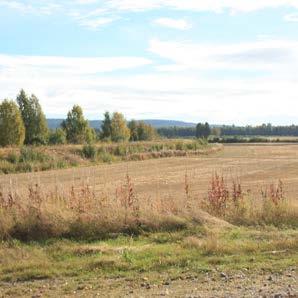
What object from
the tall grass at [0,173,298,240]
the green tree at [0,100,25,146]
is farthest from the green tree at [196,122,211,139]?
the tall grass at [0,173,298,240]

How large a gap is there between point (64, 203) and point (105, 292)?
5.85m

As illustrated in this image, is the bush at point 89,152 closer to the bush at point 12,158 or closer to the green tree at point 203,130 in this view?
the bush at point 12,158

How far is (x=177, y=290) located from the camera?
24.9 feet

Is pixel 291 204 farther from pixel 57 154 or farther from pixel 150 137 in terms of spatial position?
pixel 150 137

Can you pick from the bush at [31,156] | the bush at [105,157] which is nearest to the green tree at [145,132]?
the bush at [105,157]

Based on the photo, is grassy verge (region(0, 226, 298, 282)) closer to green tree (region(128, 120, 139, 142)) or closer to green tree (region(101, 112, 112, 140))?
green tree (region(101, 112, 112, 140))

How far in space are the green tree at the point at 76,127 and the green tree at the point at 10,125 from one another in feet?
49.4

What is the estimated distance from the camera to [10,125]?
69.4 meters

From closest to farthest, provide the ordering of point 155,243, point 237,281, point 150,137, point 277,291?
point 277,291, point 237,281, point 155,243, point 150,137

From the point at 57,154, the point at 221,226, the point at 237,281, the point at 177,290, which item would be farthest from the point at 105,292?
the point at 57,154

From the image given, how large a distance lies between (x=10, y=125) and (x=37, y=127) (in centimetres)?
884

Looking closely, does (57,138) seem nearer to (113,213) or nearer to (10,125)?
(10,125)

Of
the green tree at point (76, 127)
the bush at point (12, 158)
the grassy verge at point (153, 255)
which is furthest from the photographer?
the green tree at point (76, 127)

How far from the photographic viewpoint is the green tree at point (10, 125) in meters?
69.2
